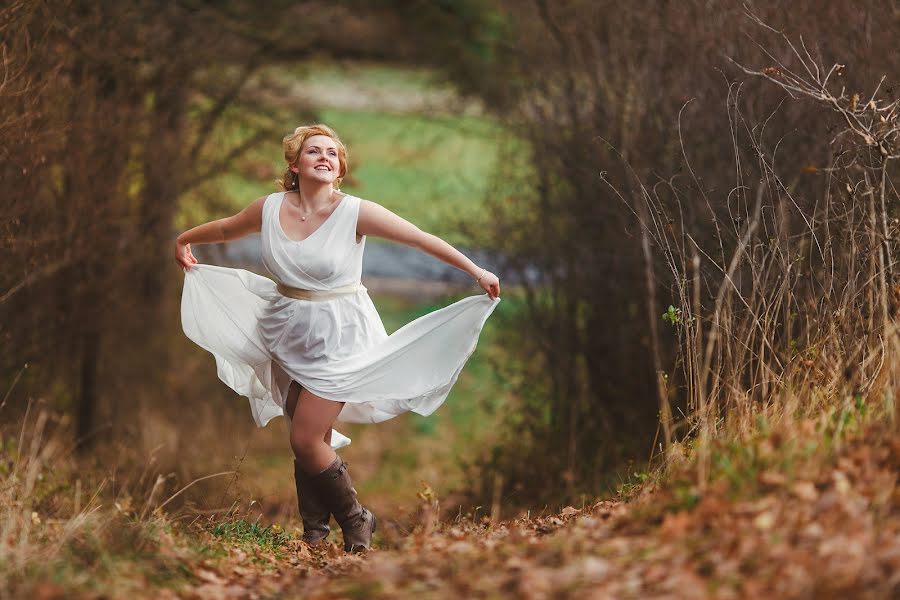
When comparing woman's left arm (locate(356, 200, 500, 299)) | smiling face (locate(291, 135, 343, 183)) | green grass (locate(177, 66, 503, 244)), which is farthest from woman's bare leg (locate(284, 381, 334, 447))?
green grass (locate(177, 66, 503, 244))

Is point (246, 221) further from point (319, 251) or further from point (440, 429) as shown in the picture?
point (440, 429)

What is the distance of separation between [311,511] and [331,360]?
0.92 m

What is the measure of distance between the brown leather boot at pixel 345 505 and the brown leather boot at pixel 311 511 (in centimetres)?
12

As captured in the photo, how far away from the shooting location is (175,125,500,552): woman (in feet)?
19.2

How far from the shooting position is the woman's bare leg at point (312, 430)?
5883 mm

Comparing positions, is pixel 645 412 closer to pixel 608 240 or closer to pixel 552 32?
pixel 608 240

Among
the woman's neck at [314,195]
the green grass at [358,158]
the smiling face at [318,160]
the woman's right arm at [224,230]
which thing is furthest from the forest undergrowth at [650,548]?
the green grass at [358,158]

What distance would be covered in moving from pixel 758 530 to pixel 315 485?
107 inches

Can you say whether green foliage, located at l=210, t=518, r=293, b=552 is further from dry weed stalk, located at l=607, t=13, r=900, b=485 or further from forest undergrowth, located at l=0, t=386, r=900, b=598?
dry weed stalk, located at l=607, t=13, r=900, b=485

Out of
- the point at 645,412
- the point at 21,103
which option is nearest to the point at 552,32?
the point at 645,412

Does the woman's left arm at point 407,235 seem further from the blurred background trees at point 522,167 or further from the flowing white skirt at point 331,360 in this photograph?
the blurred background trees at point 522,167

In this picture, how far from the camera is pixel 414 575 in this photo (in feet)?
14.0

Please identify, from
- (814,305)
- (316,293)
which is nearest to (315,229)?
(316,293)

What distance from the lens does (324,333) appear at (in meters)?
5.88
